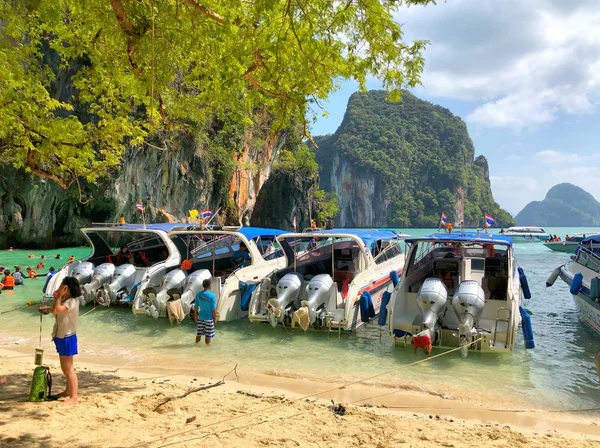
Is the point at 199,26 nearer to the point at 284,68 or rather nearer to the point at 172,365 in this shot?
the point at 284,68

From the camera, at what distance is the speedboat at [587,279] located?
9633mm

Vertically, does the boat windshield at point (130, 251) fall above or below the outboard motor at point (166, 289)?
above

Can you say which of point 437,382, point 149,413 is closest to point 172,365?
point 149,413

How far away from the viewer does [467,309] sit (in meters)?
8.07

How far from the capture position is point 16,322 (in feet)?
34.6

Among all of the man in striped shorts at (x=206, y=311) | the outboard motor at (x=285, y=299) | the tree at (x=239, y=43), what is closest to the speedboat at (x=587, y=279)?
the outboard motor at (x=285, y=299)

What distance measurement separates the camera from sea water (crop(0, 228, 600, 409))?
6824mm

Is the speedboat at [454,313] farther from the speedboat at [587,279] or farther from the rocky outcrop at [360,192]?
the rocky outcrop at [360,192]

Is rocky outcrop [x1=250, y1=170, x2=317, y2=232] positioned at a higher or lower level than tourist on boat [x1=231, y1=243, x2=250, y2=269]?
higher

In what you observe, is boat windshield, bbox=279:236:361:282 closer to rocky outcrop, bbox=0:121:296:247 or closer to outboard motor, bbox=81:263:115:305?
outboard motor, bbox=81:263:115:305

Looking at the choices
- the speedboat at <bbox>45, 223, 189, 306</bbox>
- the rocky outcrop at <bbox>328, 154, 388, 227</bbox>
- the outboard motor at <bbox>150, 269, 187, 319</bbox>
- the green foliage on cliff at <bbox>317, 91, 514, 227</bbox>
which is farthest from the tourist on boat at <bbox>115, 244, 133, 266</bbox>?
the rocky outcrop at <bbox>328, 154, 388, 227</bbox>

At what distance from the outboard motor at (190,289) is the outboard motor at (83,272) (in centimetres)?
306

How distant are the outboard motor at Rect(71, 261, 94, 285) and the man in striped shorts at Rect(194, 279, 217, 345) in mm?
4689

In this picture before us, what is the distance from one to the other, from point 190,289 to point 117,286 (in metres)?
2.33
